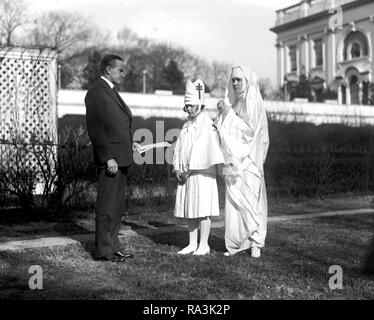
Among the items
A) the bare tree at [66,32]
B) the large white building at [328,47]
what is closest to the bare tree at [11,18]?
the bare tree at [66,32]

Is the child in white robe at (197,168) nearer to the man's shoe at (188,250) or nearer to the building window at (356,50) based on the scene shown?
the man's shoe at (188,250)

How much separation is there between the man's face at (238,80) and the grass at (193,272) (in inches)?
78.3

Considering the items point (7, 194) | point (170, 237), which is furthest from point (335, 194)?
point (7, 194)

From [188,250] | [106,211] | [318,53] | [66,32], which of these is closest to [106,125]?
[106,211]

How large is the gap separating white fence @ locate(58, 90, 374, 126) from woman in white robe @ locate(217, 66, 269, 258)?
2116cm

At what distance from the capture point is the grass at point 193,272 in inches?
189

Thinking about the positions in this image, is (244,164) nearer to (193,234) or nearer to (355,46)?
(193,234)

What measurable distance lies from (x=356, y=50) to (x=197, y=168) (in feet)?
191

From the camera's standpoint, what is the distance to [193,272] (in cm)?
559

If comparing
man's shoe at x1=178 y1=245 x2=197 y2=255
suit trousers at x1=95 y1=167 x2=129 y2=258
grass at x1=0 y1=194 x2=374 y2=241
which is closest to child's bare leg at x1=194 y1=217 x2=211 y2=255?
man's shoe at x1=178 y1=245 x2=197 y2=255
